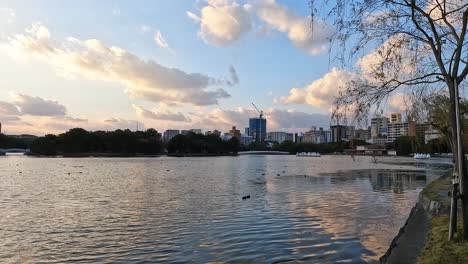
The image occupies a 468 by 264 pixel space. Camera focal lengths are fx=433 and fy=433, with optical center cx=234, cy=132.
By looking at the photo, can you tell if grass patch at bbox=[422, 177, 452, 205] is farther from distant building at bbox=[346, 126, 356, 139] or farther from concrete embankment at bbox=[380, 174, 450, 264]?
distant building at bbox=[346, 126, 356, 139]

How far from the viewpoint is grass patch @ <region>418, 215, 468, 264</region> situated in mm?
10891

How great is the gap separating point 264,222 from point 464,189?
37.0 feet

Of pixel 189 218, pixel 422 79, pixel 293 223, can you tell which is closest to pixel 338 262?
pixel 422 79

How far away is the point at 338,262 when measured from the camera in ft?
45.7

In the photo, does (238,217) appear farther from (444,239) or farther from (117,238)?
(444,239)

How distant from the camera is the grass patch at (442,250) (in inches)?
429

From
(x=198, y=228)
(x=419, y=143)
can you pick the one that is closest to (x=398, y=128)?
(x=419, y=143)

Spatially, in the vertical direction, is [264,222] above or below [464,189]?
below

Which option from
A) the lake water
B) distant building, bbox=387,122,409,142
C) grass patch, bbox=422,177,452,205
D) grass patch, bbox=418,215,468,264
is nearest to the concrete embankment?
grass patch, bbox=418,215,468,264

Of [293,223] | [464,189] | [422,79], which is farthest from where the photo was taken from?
[293,223]

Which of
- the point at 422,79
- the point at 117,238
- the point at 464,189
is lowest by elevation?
the point at 117,238

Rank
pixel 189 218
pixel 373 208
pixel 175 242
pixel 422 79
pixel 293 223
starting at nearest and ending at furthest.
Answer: pixel 422 79
pixel 175 242
pixel 293 223
pixel 189 218
pixel 373 208

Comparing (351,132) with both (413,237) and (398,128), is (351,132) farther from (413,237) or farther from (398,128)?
Result: (398,128)

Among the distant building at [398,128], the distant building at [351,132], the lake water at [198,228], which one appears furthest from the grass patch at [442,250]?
the distant building at [398,128]
